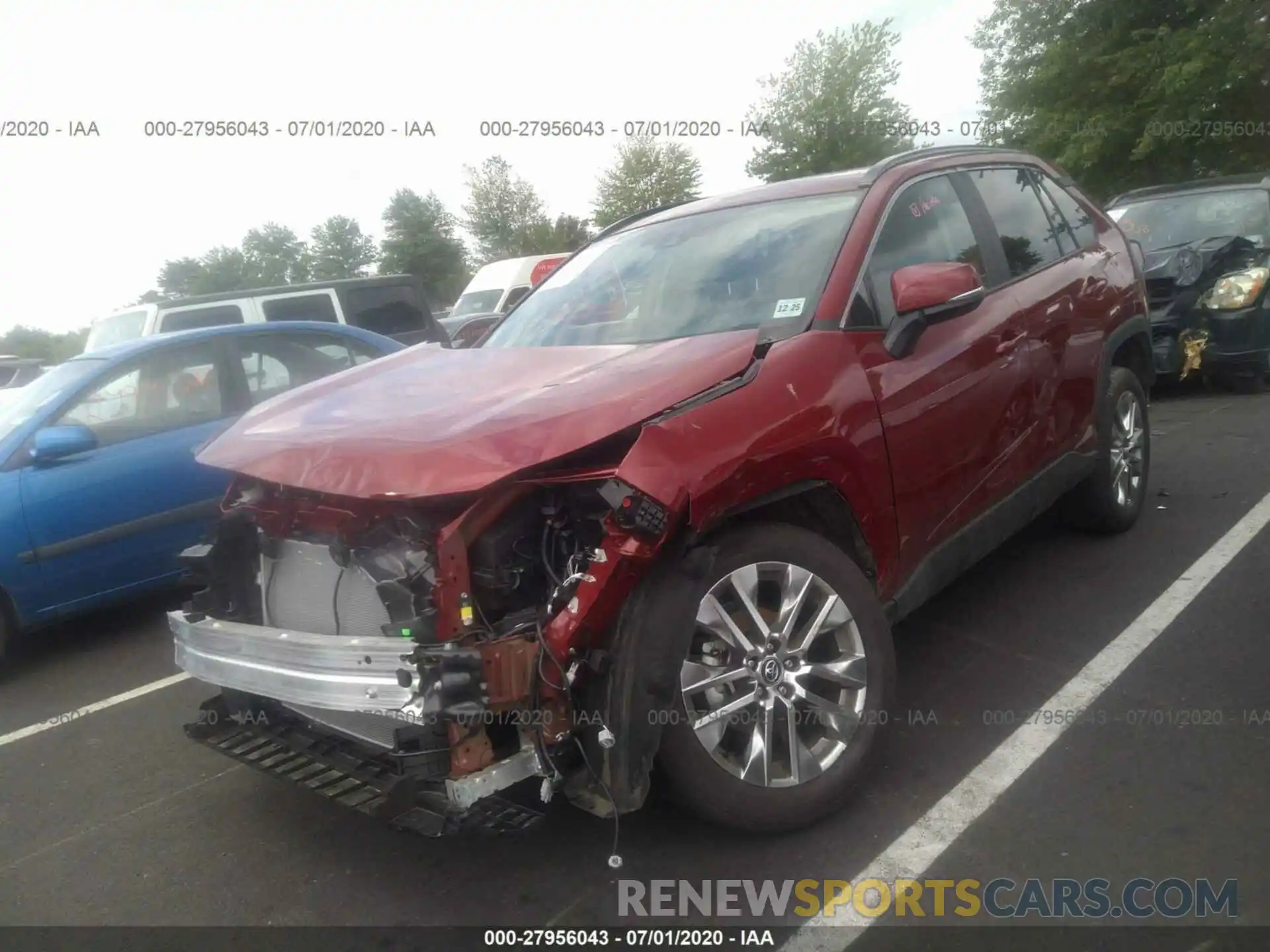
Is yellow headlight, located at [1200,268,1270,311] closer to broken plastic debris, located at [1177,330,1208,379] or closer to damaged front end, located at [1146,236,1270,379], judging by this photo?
damaged front end, located at [1146,236,1270,379]

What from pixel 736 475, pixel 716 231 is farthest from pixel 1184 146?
pixel 736 475

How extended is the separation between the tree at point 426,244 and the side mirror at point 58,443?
47.3 metres

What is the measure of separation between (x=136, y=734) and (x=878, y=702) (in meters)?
3.03

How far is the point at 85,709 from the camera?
447 cm

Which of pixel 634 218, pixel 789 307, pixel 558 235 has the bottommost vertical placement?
pixel 789 307

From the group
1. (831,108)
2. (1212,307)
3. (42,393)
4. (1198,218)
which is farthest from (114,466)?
(831,108)

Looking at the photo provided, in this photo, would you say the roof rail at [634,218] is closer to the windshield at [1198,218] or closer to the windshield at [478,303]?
the windshield at [1198,218]

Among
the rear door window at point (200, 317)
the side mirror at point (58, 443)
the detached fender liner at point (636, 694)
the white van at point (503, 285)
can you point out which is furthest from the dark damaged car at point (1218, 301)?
the white van at point (503, 285)

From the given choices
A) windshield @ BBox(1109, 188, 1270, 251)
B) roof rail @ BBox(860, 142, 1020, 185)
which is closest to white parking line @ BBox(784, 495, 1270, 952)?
roof rail @ BBox(860, 142, 1020, 185)

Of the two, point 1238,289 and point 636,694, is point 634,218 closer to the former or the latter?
point 636,694

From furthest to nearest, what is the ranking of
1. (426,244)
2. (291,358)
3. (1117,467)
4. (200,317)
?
(426,244) → (200,317) → (291,358) → (1117,467)

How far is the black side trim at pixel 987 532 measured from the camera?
134 inches

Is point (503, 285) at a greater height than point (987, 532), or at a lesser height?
greater

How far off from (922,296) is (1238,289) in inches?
244
